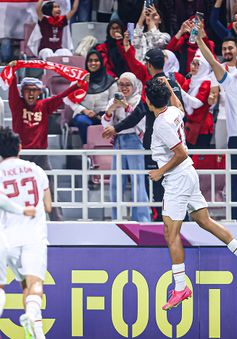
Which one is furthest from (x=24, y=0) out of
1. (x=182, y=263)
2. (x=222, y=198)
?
(x=182, y=263)

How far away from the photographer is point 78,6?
1783 centimetres

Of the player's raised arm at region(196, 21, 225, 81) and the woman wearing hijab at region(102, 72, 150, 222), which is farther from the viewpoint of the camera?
the woman wearing hijab at region(102, 72, 150, 222)

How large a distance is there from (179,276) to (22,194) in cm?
182

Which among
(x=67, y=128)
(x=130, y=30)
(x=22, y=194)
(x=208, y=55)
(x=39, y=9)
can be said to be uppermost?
(x=39, y=9)

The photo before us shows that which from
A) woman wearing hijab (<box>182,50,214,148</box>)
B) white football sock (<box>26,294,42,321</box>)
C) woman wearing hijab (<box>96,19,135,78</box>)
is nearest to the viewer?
white football sock (<box>26,294,42,321</box>)

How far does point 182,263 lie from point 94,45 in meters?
5.03

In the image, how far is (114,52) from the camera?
16047 millimetres

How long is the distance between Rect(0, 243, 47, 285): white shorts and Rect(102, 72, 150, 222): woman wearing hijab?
1722mm

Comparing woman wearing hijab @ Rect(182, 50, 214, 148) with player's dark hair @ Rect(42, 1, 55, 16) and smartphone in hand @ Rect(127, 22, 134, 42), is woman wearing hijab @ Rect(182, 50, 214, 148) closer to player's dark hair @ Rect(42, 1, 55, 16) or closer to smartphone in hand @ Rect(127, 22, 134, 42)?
smartphone in hand @ Rect(127, 22, 134, 42)

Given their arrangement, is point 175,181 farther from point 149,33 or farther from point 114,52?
point 114,52

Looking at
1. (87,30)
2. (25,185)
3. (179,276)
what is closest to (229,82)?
(179,276)

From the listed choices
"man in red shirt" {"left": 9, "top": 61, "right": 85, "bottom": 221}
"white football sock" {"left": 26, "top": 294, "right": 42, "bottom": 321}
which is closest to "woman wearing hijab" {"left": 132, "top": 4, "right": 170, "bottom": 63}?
"man in red shirt" {"left": 9, "top": 61, "right": 85, "bottom": 221}

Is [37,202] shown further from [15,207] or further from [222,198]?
[222,198]

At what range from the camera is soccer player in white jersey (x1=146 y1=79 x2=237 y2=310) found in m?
11.8
